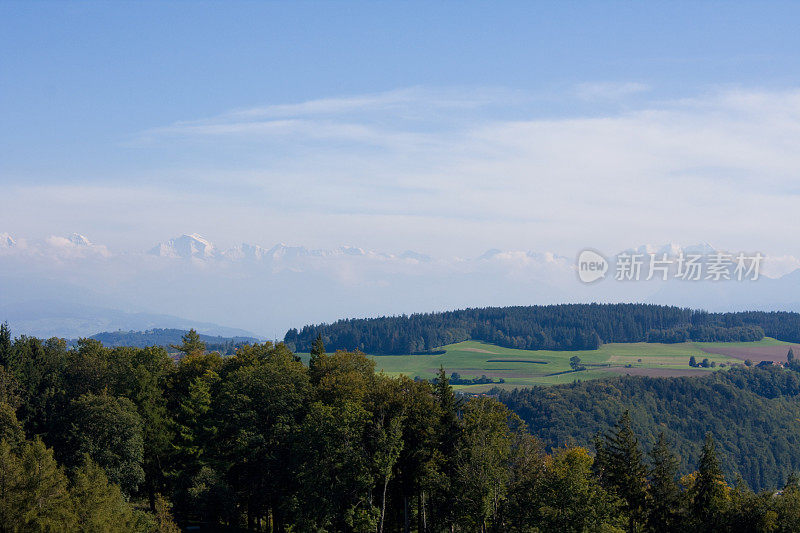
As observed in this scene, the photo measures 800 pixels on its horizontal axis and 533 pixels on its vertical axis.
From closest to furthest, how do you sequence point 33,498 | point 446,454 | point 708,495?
point 33,498 → point 708,495 → point 446,454

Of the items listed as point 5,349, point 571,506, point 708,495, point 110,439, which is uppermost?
point 5,349

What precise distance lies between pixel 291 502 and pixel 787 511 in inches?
1558

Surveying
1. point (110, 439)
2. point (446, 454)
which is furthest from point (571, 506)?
point (110, 439)

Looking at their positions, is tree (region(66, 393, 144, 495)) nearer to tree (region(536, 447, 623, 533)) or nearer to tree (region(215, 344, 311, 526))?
tree (region(215, 344, 311, 526))

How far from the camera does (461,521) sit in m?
53.2

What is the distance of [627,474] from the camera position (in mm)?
58969

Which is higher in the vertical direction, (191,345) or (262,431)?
(191,345)

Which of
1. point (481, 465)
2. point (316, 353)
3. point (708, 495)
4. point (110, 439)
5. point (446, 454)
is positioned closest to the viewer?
point (481, 465)

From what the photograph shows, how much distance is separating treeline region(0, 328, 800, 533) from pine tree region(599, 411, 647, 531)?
0.12 m

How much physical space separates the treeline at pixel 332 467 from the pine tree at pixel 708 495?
108 mm

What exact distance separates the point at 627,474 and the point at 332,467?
86.2 ft

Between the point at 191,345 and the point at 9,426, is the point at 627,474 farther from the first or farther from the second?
the point at 191,345

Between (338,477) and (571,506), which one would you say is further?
(338,477)

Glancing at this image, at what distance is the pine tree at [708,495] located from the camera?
179 feet
